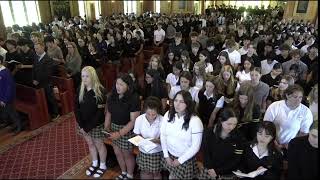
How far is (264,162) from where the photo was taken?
2.95 metres

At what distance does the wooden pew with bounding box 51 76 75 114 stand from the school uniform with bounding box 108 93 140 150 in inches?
111

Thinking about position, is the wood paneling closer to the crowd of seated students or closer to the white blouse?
the crowd of seated students

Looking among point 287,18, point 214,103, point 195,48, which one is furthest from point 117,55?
point 287,18

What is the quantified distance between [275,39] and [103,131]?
7.69 metres

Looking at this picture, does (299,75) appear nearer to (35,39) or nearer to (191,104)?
(191,104)

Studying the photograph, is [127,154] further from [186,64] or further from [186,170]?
[186,64]

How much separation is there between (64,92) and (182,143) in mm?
3839

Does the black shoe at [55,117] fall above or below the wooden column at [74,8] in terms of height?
below

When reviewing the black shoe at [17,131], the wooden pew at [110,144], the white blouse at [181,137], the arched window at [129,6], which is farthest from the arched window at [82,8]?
the white blouse at [181,137]

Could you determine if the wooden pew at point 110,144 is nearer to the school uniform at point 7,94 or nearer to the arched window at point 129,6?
the school uniform at point 7,94

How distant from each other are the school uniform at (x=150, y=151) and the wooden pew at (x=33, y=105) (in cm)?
291

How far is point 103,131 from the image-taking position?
3.77 metres

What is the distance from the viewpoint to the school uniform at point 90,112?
11.9 ft

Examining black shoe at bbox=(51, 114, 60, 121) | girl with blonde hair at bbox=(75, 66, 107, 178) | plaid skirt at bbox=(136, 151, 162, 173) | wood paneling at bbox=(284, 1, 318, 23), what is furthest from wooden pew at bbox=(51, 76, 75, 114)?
wood paneling at bbox=(284, 1, 318, 23)
